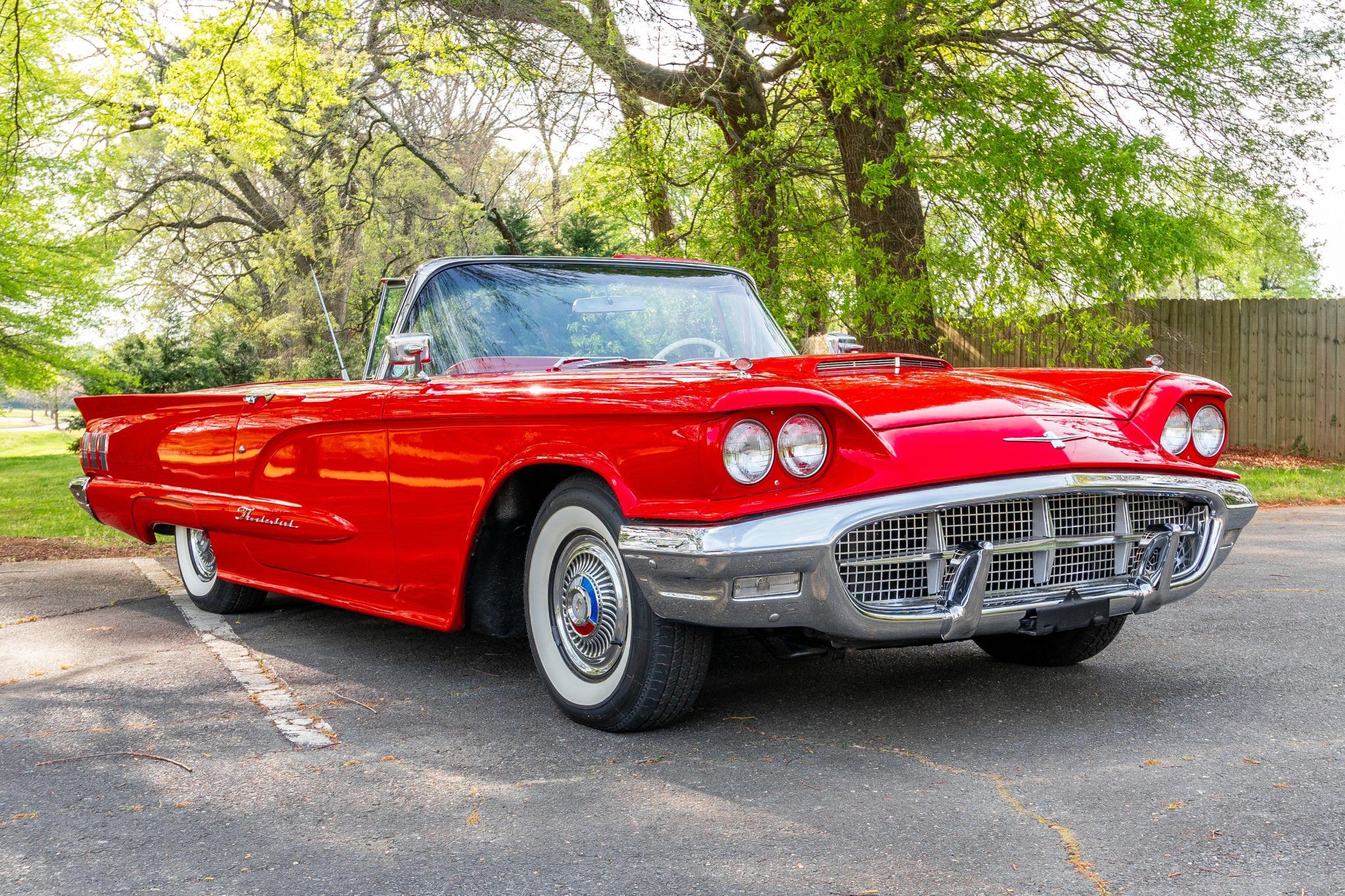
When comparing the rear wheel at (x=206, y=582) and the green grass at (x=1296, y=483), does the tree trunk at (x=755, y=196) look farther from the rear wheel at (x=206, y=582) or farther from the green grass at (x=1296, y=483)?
the rear wheel at (x=206, y=582)

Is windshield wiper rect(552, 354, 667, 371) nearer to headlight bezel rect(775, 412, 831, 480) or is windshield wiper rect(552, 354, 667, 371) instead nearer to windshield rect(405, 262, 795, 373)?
windshield rect(405, 262, 795, 373)

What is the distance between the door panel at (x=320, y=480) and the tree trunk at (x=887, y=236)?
8.06 metres

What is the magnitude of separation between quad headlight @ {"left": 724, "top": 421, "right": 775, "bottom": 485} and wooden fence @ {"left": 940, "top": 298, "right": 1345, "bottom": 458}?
1176 cm

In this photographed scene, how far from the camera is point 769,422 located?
129 inches

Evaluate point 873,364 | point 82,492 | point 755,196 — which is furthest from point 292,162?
point 873,364

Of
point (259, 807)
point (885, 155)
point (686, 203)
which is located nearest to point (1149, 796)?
point (259, 807)

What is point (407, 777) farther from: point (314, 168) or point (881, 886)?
point (314, 168)

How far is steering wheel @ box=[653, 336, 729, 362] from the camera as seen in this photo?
4.70 m

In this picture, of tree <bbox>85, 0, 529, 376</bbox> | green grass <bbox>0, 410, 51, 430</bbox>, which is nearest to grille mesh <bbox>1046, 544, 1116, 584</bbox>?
tree <bbox>85, 0, 529, 376</bbox>

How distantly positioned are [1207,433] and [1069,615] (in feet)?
3.46

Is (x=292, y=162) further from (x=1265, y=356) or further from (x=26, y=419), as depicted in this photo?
(x=26, y=419)

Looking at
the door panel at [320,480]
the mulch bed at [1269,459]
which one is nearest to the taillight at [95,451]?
the door panel at [320,480]

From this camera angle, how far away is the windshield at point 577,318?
466 centimetres

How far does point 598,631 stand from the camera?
3771 millimetres
